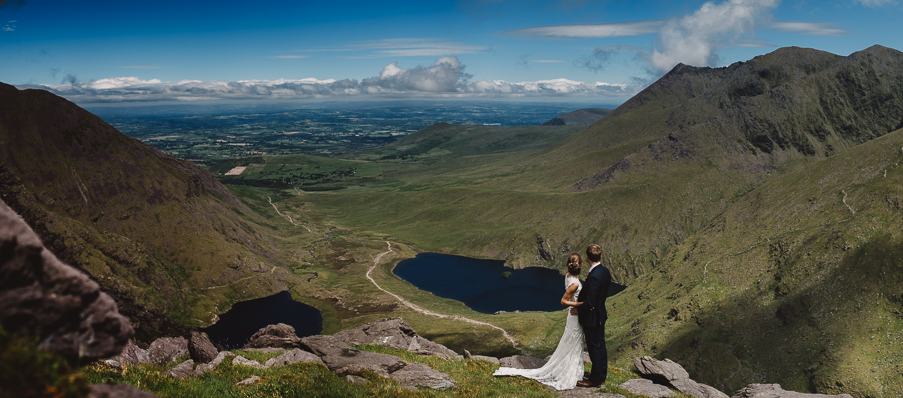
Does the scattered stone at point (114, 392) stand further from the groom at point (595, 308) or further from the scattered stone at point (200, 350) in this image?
the scattered stone at point (200, 350)

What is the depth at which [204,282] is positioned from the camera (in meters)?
172

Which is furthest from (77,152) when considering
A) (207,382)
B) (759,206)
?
(759,206)

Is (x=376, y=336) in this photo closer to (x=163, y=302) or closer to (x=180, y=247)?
(x=163, y=302)

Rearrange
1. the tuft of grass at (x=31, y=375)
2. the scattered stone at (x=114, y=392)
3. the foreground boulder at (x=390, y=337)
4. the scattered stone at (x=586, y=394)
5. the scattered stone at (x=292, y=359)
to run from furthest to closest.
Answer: the foreground boulder at (x=390, y=337) → the scattered stone at (x=292, y=359) → the scattered stone at (x=586, y=394) → the scattered stone at (x=114, y=392) → the tuft of grass at (x=31, y=375)

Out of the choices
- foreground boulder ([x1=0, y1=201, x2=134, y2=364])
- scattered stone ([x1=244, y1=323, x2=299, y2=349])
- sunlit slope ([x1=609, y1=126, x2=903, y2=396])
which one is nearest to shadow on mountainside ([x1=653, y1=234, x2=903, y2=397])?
sunlit slope ([x1=609, y1=126, x2=903, y2=396])

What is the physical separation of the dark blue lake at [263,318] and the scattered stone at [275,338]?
10864cm

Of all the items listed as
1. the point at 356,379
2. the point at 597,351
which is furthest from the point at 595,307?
the point at 356,379

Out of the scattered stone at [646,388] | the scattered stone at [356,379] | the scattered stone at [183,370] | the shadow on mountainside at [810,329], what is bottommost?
the shadow on mountainside at [810,329]

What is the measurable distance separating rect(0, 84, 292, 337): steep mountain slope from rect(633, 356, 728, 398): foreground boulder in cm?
14266

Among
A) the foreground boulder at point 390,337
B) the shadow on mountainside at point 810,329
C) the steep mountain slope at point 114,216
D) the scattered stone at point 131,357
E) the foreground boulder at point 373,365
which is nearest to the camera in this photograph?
the scattered stone at point 131,357

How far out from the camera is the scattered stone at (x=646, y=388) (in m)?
28.0

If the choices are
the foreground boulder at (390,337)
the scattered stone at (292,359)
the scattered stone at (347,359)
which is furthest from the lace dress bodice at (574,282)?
the foreground boulder at (390,337)

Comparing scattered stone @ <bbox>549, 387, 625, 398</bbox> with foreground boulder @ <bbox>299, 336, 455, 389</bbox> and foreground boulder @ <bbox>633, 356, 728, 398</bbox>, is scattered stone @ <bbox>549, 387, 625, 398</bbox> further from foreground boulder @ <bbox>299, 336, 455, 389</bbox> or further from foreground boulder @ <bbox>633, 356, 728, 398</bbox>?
foreground boulder @ <bbox>633, 356, 728, 398</bbox>

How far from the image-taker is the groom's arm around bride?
753 inches
